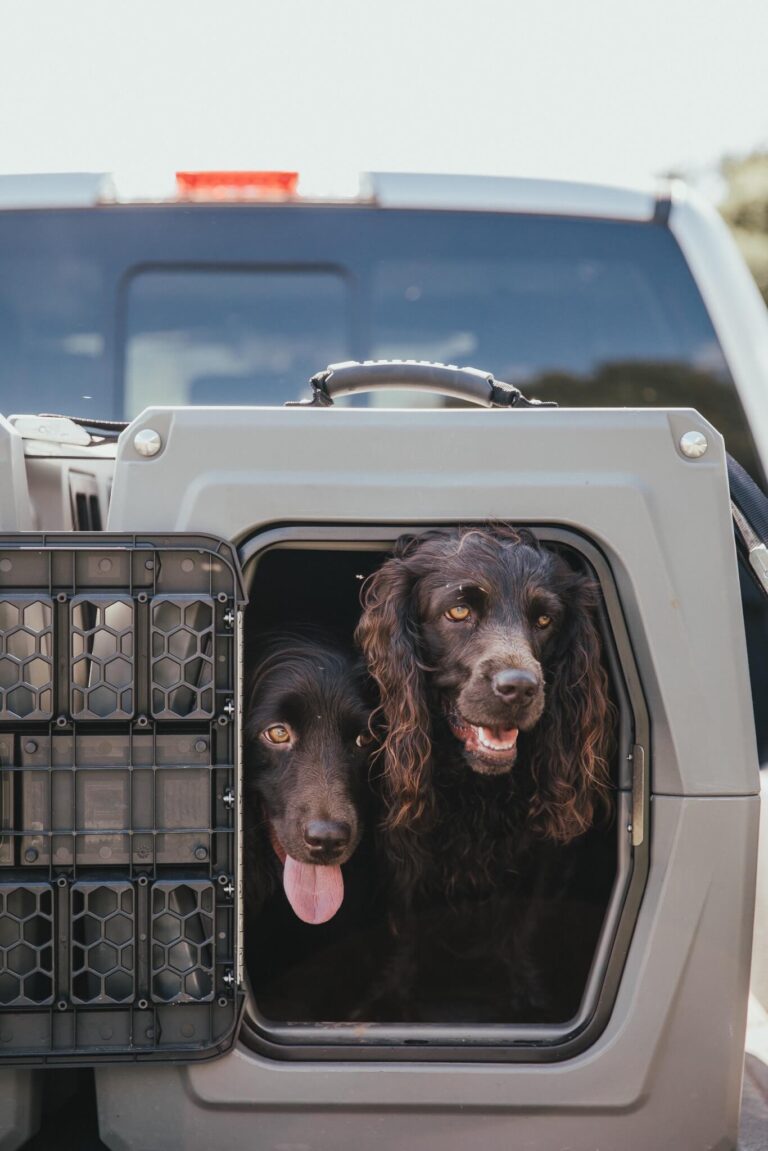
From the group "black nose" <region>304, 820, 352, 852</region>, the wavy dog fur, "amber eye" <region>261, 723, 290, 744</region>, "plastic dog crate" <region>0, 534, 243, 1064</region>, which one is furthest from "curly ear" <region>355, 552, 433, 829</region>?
"plastic dog crate" <region>0, 534, 243, 1064</region>

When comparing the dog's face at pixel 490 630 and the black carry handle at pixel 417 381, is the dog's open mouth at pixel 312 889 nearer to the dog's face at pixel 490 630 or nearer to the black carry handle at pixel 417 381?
the dog's face at pixel 490 630

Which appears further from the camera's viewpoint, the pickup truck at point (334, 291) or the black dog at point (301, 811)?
the pickup truck at point (334, 291)

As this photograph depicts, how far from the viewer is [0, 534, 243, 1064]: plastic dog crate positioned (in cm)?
151

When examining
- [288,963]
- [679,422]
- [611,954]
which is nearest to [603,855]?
[611,954]

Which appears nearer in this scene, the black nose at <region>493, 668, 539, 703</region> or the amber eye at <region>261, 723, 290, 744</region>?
the black nose at <region>493, 668, 539, 703</region>

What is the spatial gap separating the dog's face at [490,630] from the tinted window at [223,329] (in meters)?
1.34

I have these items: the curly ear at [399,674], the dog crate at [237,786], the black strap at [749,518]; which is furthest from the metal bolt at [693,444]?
the curly ear at [399,674]

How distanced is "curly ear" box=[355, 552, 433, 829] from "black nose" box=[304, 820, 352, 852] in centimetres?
14

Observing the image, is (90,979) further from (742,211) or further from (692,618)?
(742,211)

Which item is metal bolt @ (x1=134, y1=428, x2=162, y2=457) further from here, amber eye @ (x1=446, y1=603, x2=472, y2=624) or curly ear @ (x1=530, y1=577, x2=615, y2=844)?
curly ear @ (x1=530, y1=577, x2=615, y2=844)

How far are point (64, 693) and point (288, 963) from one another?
96 cm

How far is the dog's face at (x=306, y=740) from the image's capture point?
204cm

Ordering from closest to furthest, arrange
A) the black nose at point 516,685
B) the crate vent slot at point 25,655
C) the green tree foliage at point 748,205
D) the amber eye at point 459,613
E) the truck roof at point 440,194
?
the crate vent slot at point 25,655 → the black nose at point 516,685 → the amber eye at point 459,613 → the truck roof at point 440,194 → the green tree foliage at point 748,205

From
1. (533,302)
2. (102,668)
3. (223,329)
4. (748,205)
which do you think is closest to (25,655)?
(102,668)
